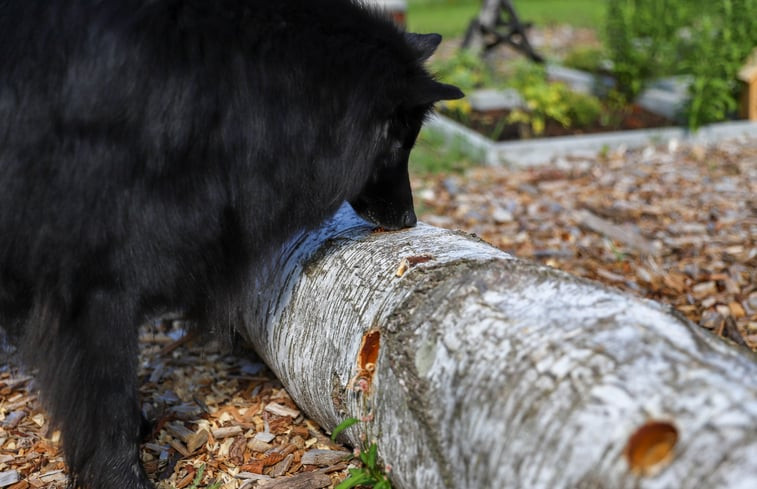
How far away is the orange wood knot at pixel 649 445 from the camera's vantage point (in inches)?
57.5

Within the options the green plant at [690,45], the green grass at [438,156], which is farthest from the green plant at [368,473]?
the green plant at [690,45]

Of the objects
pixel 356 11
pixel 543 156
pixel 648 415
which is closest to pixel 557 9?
pixel 543 156

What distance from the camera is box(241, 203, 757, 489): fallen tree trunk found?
1473 mm

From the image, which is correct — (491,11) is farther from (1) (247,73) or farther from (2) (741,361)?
(2) (741,361)

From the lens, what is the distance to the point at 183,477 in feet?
8.64

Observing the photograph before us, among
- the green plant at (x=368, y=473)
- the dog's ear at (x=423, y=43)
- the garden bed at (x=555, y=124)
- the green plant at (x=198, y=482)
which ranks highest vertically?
the dog's ear at (x=423, y=43)

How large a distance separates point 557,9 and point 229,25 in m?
17.4

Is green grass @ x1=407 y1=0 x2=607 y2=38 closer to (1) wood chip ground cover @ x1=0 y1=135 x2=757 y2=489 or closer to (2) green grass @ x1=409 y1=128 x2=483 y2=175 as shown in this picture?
(2) green grass @ x1=409 y1=128 x2=483 y2=175

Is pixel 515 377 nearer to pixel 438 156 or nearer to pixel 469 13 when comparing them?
pixel 438 156

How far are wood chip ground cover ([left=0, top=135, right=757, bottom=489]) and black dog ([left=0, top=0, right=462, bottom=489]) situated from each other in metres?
0.40

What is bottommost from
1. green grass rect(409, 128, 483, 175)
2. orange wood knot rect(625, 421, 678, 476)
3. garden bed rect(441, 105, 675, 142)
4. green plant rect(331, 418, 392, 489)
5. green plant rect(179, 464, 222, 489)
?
green plant rect(179, 464, 222, 489)

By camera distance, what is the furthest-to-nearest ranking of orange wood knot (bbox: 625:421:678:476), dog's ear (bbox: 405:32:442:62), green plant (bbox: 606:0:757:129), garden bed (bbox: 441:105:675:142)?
garden bed (bbox: 441:105:675:142)
green plant (bbox: 606:0:757:129)
dog's ear (bbox: 405:32:442:62)
orange wood knot (bbox: 625:421:678:476)

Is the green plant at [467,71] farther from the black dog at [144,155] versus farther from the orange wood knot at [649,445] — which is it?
the orange wood knot at [649,445]

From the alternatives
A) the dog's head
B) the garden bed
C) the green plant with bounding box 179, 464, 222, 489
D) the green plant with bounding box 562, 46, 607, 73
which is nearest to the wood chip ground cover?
the green plant with bounding box 179, 464, 222, 489
